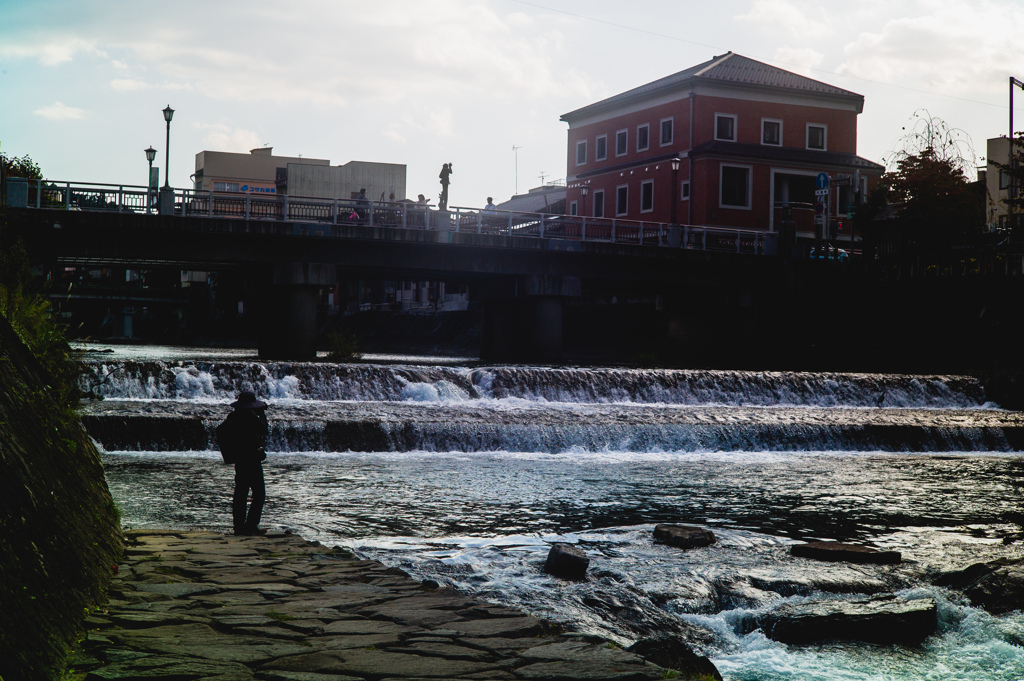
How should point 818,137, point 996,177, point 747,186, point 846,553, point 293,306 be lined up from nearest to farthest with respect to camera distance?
point 846,553 < point 293,306 < point 747,186 < point 818,137 < point 996,177

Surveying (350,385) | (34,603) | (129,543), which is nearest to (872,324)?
(350,385)

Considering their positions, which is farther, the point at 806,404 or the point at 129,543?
the point at 806,404

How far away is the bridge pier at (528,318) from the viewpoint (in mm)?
41500

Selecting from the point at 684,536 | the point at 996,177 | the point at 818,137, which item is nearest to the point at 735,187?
the point at 818,137

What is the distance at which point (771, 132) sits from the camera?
56.7 m

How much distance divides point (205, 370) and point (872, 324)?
2701cm

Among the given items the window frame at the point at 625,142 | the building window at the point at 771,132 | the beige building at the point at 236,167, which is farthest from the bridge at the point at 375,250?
the beige building at the point at 236,167

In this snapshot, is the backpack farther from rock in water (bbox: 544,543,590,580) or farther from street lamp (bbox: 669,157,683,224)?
street lamp (bbox: 669,157,683,224)

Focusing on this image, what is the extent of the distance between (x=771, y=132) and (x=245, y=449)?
52.1m

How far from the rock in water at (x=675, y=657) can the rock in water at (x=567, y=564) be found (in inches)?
88.6

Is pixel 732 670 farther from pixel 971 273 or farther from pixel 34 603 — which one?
pixel 971 273

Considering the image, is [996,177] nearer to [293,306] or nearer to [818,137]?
[818,137]

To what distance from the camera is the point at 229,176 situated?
118 meters

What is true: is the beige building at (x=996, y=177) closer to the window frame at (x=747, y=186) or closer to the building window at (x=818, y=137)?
the building window at (x=818, y=137)
